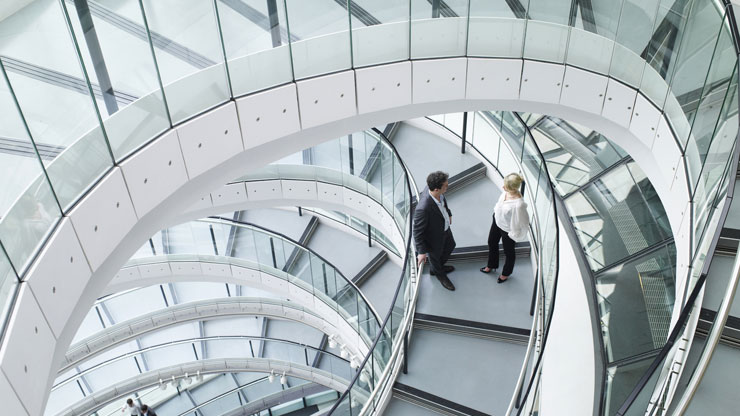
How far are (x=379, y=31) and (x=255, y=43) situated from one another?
1521mm

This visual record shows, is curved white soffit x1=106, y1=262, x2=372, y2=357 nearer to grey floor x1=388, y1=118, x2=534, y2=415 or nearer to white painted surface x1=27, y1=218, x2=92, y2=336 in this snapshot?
grey floor x1=388, y1=118, x2=534, y2=415

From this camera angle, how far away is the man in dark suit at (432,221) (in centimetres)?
649

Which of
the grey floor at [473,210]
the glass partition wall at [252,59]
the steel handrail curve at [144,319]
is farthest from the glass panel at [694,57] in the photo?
the steel handrail curve at [144,319]

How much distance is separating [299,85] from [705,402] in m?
A: 4.86

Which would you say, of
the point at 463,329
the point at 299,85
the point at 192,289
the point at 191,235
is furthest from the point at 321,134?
the point at 192,289

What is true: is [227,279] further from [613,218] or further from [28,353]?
[28,353]

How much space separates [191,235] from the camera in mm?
12484

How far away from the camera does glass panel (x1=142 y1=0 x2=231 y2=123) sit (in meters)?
5.80

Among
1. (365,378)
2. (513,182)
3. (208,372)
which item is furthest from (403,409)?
(208,372)

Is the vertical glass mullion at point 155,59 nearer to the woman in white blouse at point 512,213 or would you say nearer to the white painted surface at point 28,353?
the white painted surface at point 28,353

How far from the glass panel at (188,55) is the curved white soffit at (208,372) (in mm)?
11660

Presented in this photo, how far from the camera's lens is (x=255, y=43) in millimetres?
6500

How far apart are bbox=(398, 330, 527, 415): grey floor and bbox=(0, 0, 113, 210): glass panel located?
374 centimetres

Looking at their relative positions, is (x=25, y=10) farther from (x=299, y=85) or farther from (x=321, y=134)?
(x=321, y=134)
